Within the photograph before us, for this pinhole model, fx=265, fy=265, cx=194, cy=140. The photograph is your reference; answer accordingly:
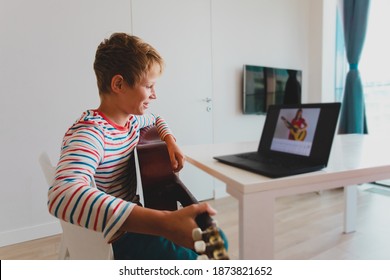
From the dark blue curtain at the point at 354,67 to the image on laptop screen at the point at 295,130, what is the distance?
234cm

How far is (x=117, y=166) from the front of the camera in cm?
77

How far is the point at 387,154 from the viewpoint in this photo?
0.90 m

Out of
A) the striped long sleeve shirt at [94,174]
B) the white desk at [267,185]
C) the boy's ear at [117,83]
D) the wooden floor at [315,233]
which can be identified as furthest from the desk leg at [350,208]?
the boy's ear at [117,83]

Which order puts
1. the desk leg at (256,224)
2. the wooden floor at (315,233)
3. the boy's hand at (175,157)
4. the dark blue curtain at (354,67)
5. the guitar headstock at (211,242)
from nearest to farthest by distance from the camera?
the guitar headstock at (211,242) → the desk leg at (256,224) → the boy's hand at (175,157) → the wooden floor at (315,233) → the dark blue curtain at (354,67)

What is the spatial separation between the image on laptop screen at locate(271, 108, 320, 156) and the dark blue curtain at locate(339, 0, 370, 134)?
234 cm

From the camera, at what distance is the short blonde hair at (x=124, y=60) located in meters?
0.76

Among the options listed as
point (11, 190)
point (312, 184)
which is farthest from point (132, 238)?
point (11, 190)

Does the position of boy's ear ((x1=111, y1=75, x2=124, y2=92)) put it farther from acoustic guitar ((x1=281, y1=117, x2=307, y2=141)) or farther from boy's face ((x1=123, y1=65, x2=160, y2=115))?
acoustic guitar ((x1=281, y1=117, x2=307, y2=141))

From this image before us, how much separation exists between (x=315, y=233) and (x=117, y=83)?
1735mm

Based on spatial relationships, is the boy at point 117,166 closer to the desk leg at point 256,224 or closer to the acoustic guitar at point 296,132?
the desk leg at point 256,224

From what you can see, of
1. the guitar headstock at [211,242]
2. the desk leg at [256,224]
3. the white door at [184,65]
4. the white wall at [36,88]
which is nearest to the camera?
the guitar headstock at [211,242]

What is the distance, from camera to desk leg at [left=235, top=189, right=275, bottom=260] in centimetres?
62

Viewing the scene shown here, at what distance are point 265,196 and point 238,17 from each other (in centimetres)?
252

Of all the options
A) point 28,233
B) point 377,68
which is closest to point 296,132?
point 28,233
